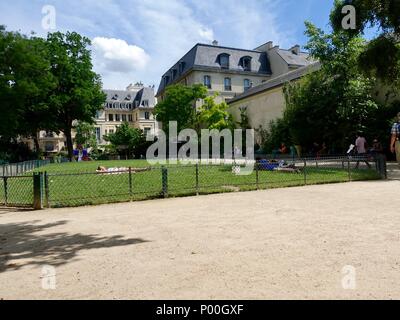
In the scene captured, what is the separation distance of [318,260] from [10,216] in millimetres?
7668

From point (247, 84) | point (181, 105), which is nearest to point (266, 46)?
point (247, 84)

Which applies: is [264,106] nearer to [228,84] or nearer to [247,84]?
[228,84]

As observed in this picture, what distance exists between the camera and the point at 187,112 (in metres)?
45.5

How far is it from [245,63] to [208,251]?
2237 inches

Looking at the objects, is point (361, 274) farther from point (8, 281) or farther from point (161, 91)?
point (161, 91)

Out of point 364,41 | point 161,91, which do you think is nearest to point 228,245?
point 364,41

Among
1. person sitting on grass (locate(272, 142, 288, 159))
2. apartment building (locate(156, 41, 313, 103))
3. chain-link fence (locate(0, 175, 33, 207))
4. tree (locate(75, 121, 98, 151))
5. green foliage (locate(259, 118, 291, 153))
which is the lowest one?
chain-link fence (locate(0, 175, 33, 207))

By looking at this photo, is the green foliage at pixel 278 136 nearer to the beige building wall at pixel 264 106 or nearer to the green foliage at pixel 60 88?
the beige building wall at pixel 264 106

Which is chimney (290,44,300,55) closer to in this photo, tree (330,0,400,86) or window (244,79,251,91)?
window (244,79,251,91)

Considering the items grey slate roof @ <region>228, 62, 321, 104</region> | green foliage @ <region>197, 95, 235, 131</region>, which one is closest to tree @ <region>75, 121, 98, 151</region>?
green foliage @ <region>197, 95, 235, 131</region>

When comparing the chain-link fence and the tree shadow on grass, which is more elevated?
the chain-link fence

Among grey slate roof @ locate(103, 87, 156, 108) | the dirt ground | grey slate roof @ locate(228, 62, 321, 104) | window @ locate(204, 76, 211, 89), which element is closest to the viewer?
the dirt ground

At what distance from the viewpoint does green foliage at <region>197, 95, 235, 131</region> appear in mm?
43094

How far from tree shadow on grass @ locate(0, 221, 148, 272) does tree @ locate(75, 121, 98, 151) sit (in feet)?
226
